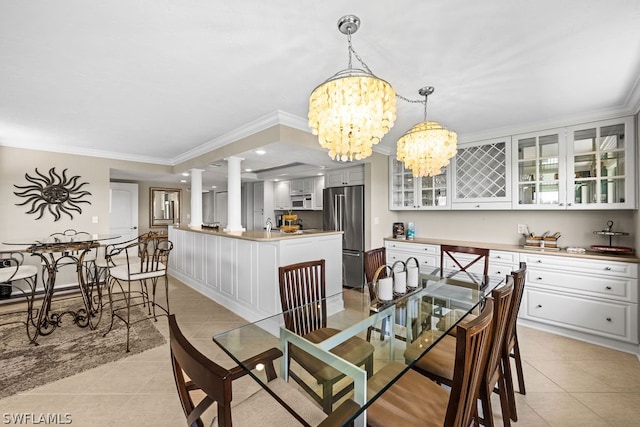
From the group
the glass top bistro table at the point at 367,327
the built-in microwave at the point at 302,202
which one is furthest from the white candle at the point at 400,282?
the built-in microwave at the point at 302,202

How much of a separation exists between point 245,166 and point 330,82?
11.7 feet

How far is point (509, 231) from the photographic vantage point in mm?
3596

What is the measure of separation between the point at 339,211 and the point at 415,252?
137 centimetres

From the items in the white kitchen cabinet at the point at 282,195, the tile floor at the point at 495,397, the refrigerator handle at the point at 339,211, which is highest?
the white kitchen cabinet at the point at 282,195

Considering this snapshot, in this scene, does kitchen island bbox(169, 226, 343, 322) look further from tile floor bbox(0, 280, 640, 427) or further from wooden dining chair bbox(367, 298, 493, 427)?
wooden dining chair bbox(367, 298, 493, 427)

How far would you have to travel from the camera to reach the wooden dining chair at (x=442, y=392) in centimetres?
87

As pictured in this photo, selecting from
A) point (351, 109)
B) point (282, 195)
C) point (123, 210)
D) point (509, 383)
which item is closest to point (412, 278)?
point (509, 383)

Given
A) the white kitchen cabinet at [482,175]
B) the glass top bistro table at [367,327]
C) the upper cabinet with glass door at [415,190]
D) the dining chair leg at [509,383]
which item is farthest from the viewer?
the upper cabinet with glass door at [415,190]

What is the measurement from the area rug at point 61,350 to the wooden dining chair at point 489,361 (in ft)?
8.26

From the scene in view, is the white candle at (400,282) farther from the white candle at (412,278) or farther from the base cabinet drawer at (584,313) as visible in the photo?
the base cabinet drawer at (584,313)

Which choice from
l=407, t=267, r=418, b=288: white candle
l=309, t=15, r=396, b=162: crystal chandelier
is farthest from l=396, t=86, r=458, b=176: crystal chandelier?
l=407, t=267, r=418, b=288: white candle

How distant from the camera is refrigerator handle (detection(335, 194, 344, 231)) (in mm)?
4469

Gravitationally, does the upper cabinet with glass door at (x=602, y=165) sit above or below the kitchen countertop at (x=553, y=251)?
above

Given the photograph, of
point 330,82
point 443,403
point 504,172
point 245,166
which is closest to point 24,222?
point 245,166
